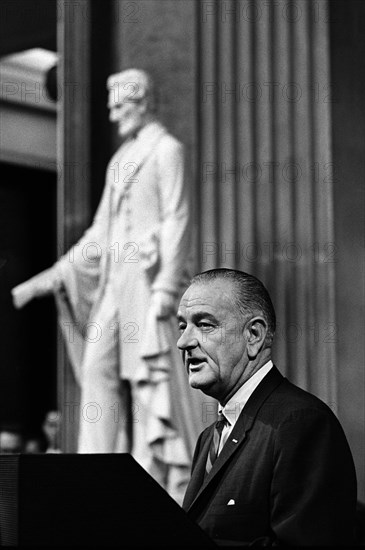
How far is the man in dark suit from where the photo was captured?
8.44 ft

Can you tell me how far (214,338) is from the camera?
9.51 feet

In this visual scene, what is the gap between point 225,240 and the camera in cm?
743

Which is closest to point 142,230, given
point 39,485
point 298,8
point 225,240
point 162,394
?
point 225,240

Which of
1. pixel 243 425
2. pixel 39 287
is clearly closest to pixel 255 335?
pixel 243 425

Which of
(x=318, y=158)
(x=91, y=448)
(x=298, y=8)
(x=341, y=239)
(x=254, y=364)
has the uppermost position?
(x=298, y=8)

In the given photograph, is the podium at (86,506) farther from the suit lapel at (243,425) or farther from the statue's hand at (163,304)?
the statue's hand at (163,304)

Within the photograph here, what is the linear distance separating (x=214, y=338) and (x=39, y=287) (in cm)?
528

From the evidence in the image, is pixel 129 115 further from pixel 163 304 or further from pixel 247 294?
pixel 247 294

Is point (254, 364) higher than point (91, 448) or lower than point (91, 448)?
higher

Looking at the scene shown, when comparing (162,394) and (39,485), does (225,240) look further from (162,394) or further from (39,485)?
(39,485)

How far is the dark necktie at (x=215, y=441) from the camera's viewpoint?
9.76 feet

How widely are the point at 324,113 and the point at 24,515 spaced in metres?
5.05

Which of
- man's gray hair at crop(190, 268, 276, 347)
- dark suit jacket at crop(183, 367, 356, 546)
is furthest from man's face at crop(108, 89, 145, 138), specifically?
dark suit jacket at crop(183, 367, 356, 546)

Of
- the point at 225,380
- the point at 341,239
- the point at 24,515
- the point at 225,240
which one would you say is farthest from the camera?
the point at 225,240
